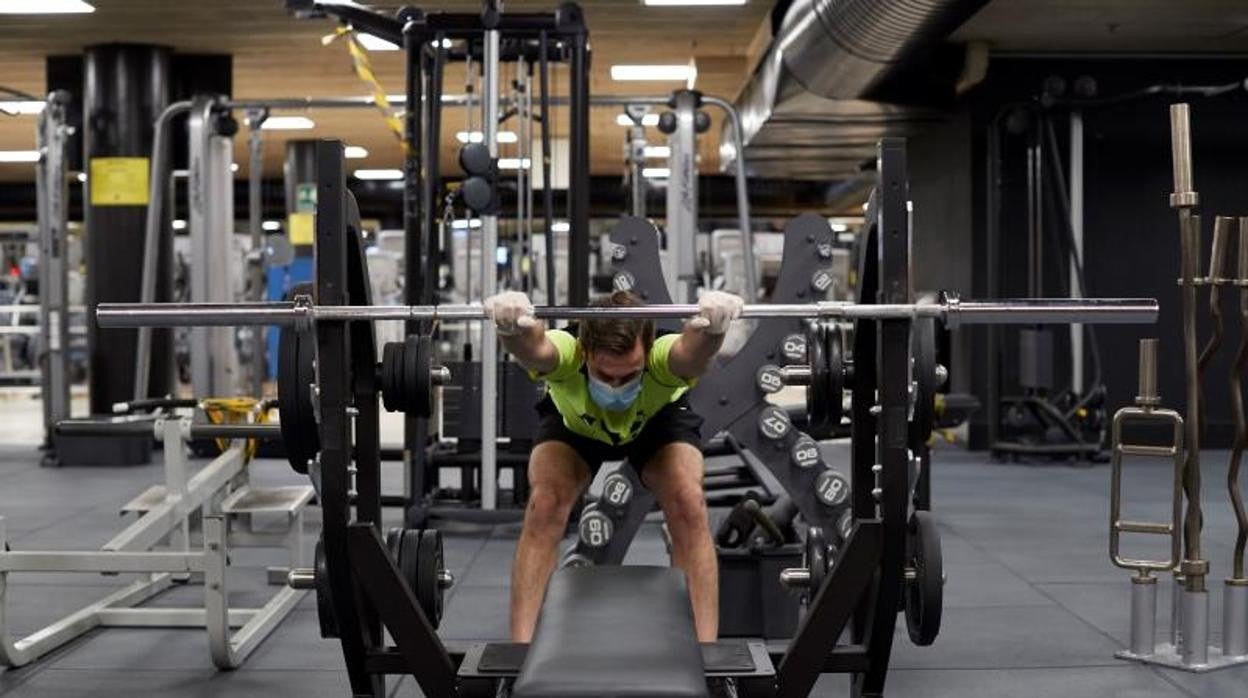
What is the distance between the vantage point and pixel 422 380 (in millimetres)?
2488

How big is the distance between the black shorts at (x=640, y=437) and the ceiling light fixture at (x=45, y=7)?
16.1 ft

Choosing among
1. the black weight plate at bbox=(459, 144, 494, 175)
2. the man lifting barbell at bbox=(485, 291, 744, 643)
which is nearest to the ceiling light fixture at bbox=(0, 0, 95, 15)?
the black weight plate at bbox=(459, 144, 494, 175)

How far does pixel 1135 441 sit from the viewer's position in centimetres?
800

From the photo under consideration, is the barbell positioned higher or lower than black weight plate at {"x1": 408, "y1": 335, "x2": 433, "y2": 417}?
higher

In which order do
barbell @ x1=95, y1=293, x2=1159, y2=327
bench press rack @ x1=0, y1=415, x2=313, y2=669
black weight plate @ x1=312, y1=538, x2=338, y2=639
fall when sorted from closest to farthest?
barbell @ x1=95, y1=293, x2=1159, y2=327 < black weight plate @ x1=312, y1=538, x2=338, y2=639 < bench press rack @ x1=0, y1=415, x2=313, y2=669

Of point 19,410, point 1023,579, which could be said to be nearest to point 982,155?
point 1023,579

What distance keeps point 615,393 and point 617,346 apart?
0.11m

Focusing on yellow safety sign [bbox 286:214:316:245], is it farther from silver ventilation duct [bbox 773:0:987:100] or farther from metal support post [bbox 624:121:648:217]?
metal support post [bbox 624:121:648:217]

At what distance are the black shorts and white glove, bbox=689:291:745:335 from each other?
25.9 inches

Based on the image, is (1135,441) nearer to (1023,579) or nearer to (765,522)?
(1023,579)

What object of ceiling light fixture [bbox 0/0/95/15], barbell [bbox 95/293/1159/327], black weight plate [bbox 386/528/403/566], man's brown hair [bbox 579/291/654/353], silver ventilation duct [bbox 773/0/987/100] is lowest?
black weight plate [bbox 386/528/403/566]

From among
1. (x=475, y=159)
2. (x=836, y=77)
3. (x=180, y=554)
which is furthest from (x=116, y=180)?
(x=180, y=554)

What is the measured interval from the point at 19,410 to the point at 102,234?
463 centimetres

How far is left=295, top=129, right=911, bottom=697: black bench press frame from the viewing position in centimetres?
236
